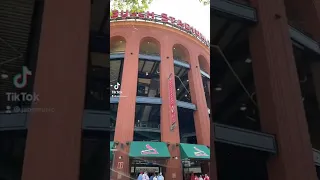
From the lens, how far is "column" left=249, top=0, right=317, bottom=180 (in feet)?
17.7

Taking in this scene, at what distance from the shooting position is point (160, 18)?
25750 mm

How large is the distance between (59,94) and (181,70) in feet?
73.8

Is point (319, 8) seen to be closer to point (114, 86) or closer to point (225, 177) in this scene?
point (225, 177)


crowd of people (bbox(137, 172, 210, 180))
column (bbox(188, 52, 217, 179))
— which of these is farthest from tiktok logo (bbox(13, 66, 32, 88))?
column (bbox(188, 52, 217, 179))

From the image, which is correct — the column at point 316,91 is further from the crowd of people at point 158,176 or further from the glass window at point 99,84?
the crowd of people at point 158,176

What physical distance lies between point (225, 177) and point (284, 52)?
383 centimetres

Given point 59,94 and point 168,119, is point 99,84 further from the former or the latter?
point 168,119

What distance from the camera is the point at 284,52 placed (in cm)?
651

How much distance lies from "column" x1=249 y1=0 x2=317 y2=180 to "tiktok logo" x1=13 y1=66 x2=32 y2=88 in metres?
6.57

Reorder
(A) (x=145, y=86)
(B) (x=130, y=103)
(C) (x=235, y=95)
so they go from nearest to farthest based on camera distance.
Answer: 1. (C) (x=235, y=95)
2. (B) (x=130, y=103)
3. (A) (x=145, y=86)

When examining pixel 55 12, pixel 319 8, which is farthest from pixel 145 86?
pixel 55 12

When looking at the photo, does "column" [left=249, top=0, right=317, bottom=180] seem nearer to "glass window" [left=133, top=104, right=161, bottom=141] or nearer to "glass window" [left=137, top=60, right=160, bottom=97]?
"glass window" [left=133, top=104, right=161, bottom=141]

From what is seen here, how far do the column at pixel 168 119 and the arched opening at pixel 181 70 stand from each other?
1364 millimetres

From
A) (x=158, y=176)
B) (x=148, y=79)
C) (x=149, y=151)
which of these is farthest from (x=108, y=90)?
(x=148, y=79)
